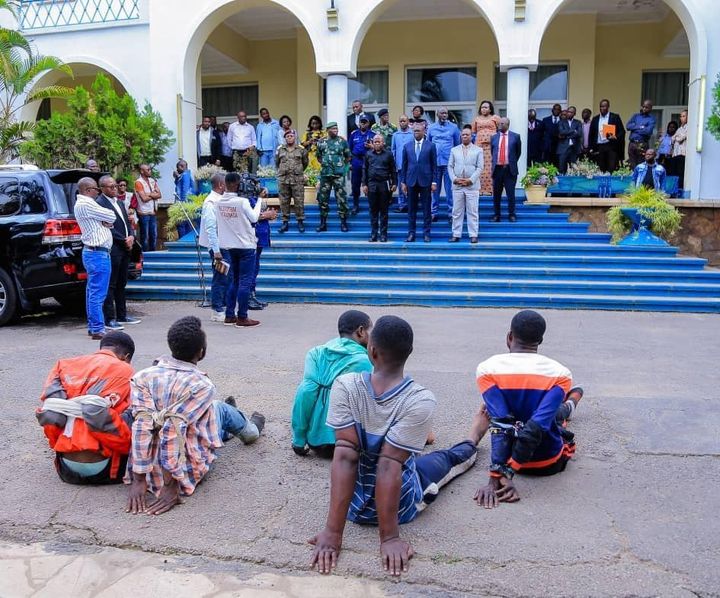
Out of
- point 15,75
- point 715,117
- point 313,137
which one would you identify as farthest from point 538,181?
point 15,75

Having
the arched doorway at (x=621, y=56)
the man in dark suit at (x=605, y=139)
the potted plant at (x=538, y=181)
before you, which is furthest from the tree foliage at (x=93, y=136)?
the arched doorway at (x=621, y=56)

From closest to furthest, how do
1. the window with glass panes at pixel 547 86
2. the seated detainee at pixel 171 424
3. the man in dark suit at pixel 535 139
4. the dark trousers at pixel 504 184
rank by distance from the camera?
1. the seated detainee at pixel 171 424
2. the dark trousers at pixel 504 184
3. the man in dark suit at pixel 535 139
4. the window with glass panes at pixel 547 86

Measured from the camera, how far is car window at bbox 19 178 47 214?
8.34 meters

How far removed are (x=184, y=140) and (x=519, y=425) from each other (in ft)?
42.2

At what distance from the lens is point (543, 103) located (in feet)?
55.8

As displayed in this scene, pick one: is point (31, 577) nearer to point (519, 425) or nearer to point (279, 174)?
point (519, 425)

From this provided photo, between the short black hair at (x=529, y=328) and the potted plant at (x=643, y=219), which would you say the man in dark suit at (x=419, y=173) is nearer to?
the potted plant at (x=643, y=219)

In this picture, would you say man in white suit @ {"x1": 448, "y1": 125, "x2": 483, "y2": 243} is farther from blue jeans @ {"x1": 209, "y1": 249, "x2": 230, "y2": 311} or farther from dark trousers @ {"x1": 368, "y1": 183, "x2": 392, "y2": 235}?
blue jeans @ {"x1": 209, "y1": 249, "x2": 230, "y2": 311}

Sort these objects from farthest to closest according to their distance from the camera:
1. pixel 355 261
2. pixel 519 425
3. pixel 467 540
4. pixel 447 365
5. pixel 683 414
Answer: pixel 355 261 < pixel 447 365 < pixel 683 414 < pixel 519 425 < pixel 467 540

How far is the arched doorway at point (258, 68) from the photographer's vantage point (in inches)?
669

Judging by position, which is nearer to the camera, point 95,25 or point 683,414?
point 683,414

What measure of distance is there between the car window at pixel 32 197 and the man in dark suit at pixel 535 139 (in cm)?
1001

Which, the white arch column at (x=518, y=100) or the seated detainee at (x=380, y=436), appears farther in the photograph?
the white arch column at (x=518, y=100)

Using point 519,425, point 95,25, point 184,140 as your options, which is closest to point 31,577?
point 519,425
